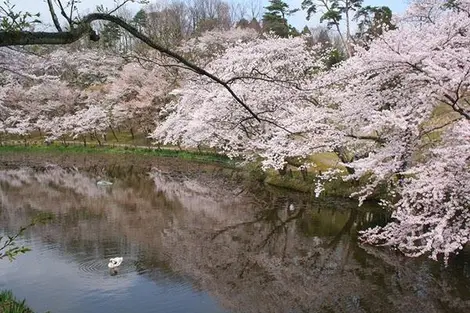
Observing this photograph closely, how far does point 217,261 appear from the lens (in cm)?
1269

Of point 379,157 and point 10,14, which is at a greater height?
point 10,14

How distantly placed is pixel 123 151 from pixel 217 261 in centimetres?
2553

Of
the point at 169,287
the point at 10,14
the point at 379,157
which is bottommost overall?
the point at 169,287

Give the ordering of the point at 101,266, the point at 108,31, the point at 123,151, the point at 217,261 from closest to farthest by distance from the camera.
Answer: the point at 108,31 < the point at 101,266 < the point at 217,261 < the point at 123,151

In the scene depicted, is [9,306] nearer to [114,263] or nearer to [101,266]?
[114,263]

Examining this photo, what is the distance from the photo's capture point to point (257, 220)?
16.8 m

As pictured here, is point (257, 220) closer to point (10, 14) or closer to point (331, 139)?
point (331, 139)

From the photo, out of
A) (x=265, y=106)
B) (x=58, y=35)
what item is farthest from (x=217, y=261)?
(x=58, y=35)

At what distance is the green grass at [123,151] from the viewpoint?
3178 centimetres

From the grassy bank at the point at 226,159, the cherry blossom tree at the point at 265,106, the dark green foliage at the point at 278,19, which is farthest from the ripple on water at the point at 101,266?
the dark green foliage at the point at 278,19

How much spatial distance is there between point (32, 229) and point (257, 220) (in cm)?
787

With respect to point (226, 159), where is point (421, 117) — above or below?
above

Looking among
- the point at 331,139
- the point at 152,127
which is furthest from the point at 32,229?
the point at 152,127

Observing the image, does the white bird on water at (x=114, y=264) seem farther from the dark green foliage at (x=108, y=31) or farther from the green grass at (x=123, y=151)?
the green grass at (x=123, y=151)
